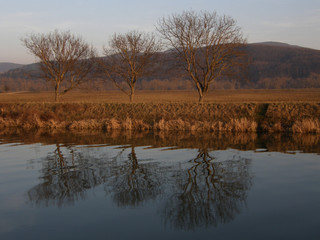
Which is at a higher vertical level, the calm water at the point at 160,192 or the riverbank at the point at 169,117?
the riverbank at the point at 169,117

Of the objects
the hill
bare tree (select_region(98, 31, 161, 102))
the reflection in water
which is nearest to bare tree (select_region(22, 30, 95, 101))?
bare tree (select_region(98, 31, 161, 102))

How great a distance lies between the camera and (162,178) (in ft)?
35.0

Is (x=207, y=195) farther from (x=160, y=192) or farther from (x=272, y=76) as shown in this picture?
(x=272, y=76)

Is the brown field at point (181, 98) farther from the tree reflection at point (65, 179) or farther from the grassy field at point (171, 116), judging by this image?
the tree reflection at point (65, 179)

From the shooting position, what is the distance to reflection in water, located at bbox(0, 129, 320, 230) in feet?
27.1

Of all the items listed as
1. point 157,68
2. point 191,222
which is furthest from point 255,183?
point 157,68

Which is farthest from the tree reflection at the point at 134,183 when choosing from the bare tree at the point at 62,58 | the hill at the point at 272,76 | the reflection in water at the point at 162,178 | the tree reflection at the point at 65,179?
the hill at the point at 272,76

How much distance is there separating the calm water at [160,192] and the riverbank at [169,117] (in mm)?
6595

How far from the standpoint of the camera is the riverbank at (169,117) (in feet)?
75.5

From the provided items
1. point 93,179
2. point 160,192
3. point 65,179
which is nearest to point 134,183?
point 160,192

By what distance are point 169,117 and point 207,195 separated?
1719 centimetres

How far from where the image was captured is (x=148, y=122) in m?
26.0

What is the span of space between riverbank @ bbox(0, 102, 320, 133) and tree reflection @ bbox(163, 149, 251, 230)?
11.0 meters

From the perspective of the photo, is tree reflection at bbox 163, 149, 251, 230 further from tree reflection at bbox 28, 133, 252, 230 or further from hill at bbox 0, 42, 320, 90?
hill at bbox 0, 42, 320, 90
